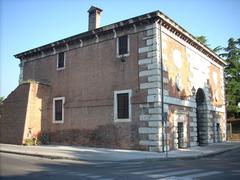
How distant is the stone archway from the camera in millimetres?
23906

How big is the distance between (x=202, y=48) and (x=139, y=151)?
37.5 ft

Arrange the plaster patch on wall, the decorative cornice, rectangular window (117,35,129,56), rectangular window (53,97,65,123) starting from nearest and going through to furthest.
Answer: the decorative cornice → rectangular window (117,35,129,56) → the plaster patch on wall → rectangular window (53,97,65,123)

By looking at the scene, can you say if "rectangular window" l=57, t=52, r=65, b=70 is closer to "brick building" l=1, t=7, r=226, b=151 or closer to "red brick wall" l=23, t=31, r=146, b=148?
"brick building" l=1, t=7, r=226, b=151

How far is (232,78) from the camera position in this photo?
38.6 meters

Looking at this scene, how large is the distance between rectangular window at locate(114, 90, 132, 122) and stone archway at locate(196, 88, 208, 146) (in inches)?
328

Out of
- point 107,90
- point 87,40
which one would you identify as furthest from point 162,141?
point 87,40

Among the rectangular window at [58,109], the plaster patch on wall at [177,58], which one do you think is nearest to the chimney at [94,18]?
the rectangular window at [58,109]

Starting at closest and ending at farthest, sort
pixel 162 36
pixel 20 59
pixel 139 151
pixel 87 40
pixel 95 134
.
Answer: pixel 139 151 < pixel 162 36 < pixel 95 134 < pixel 87 40 < pixel 20 59

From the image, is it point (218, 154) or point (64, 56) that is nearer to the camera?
point (218, 154)

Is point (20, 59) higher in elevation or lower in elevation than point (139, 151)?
higher

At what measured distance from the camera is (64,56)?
22.9 metres

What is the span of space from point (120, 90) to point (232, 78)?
24.7 meters

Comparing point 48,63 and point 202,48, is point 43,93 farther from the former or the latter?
point 202,48

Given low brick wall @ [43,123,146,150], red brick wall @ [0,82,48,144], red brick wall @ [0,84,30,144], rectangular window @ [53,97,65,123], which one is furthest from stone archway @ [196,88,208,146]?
red brick wall @ [0,84,30,144]
